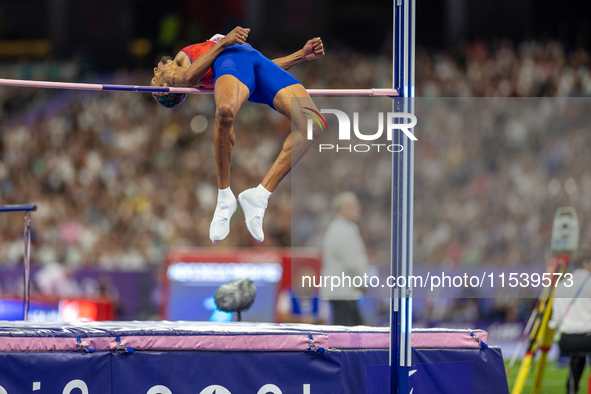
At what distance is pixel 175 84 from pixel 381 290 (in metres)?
1.78

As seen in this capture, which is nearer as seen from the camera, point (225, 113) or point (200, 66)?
point (225, 113)

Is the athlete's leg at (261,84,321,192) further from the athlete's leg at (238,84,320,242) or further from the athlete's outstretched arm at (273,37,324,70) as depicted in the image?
the athlete's outstretched arm at (273,37,324,70)

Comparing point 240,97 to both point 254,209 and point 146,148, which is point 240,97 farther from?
point 146,148

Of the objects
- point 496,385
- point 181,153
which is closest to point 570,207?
point 496,385

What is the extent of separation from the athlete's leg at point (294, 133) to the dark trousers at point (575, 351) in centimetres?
293

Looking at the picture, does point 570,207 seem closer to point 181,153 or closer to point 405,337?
point 405,337

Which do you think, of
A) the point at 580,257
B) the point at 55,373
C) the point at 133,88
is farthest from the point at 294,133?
the point at 580,257

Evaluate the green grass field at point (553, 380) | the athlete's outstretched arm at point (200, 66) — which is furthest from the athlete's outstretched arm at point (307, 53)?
the green grass field at point (553, 380)

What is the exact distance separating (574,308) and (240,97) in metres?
3.33

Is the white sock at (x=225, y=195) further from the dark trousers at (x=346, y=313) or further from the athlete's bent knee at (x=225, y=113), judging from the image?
the dark trousers at (x=346, y=313)

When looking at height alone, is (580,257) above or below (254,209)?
below

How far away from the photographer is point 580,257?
532 centimetres

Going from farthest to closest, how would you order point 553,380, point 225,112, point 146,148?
1. point 146,148
2. point 553,380
3. point 225,112

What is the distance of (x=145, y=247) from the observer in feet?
40.8
